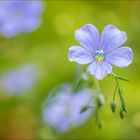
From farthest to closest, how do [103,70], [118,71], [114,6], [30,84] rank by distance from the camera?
[114,6] → [30,84] → [118,71] → [103,70]

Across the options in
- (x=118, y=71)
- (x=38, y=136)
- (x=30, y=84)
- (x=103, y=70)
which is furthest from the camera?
(x=30, y=84)

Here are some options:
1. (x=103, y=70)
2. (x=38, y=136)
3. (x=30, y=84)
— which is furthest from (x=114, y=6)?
(x=103, y=70)

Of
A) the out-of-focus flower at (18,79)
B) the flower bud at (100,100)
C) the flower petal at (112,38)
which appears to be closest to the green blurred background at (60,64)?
the out-of-focus flower at (18,79)

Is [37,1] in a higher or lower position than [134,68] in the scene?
higher

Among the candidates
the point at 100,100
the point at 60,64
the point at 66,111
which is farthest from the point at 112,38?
the point at 60,64

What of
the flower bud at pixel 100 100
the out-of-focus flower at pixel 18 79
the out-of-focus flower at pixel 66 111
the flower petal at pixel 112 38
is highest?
the flower petal at pixel 112 38

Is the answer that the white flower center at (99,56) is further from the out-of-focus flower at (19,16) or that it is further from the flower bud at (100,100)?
the out-of-focus flower at (19,16)

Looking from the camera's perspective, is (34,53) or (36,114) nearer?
(36,114)

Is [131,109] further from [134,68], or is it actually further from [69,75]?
[69,75]
